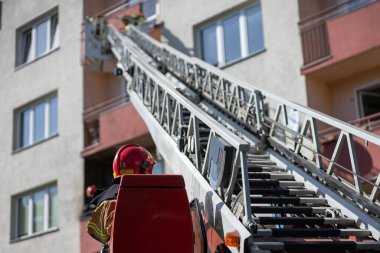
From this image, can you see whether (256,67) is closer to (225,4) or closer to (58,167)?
(225,4)

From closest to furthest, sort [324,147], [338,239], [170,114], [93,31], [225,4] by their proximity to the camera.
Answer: [338,239] < [170,114] < [324,147] < [225,4] < [93,31]

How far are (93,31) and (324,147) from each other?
821cm

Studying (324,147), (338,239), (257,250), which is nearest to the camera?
(257,250)

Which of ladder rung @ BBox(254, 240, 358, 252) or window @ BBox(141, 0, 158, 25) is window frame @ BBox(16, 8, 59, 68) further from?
ladder rung @ BBox(254, 240, 358, 252)

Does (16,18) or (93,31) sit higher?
(16,18)

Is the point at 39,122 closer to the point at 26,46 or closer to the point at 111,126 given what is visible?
the point at 26,46

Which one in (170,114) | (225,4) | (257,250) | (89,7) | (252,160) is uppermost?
(89,7)

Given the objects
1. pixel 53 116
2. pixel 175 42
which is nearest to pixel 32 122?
pixel 53 116

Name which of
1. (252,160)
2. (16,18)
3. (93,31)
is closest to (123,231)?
(252,160)

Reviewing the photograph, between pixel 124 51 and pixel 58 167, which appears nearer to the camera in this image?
pixel 124 51

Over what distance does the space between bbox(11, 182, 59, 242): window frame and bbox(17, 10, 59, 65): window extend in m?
4.17

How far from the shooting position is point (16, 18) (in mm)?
22500

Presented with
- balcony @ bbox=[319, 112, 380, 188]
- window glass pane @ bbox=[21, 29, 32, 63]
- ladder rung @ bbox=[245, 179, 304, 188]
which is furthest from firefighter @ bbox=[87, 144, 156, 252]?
window glass pane @ bbox=[21, 29, 32, 63]

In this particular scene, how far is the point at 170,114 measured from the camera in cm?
1012
